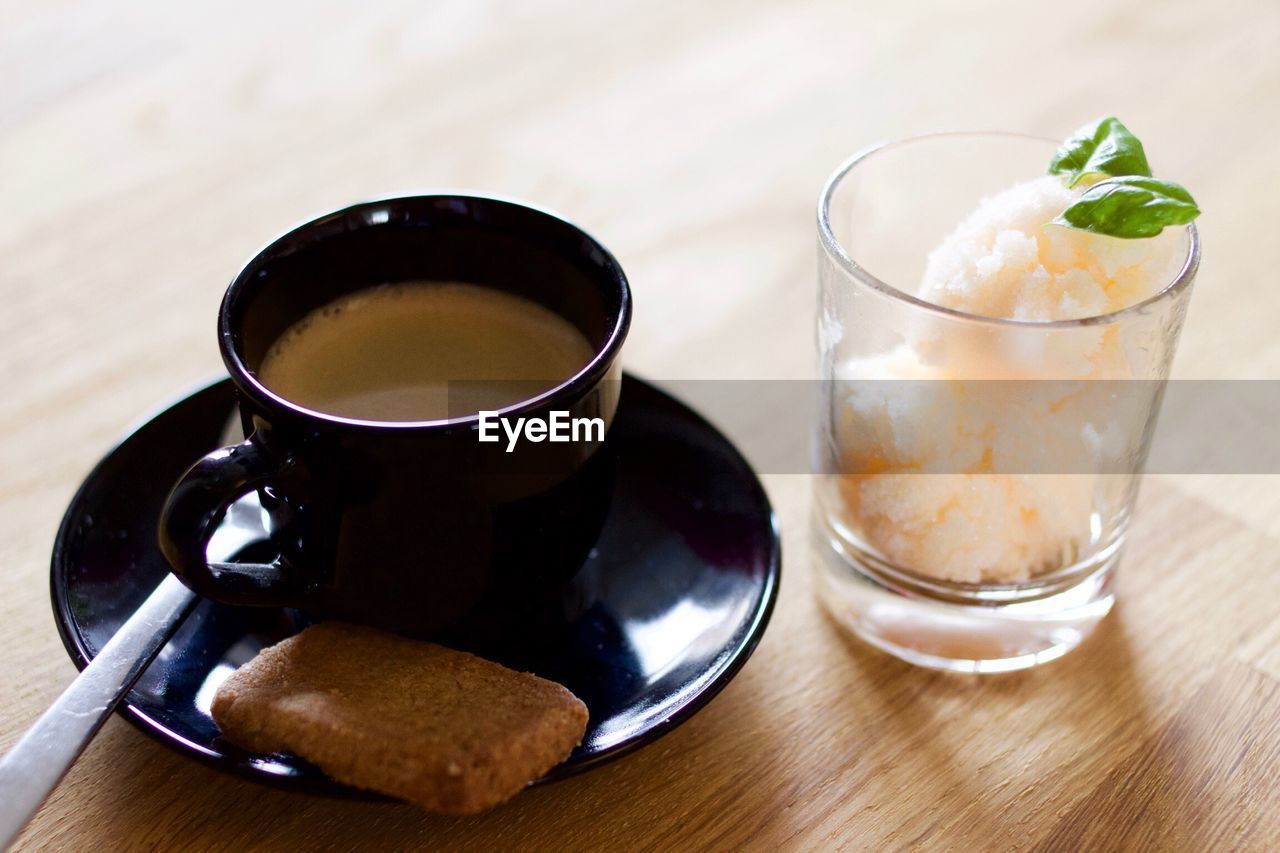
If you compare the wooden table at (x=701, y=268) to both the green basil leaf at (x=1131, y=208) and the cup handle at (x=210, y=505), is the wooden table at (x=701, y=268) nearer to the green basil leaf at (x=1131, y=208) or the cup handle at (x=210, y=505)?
the cup handle at (x=210, y=505)

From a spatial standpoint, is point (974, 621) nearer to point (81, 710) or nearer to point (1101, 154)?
point (1101, 154)

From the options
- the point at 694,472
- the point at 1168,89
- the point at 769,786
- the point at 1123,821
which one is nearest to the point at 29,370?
the point at 694,472

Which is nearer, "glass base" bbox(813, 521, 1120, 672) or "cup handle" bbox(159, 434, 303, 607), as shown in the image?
"cup handle" bbox(159, 434, 303, 607)

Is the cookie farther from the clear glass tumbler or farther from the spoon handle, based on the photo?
the clear glass tumbler

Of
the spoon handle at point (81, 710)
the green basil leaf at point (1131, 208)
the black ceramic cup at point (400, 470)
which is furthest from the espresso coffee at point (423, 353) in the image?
the green basil leaf at point (1131, 208)

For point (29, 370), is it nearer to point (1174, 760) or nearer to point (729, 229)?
point (729, 229)

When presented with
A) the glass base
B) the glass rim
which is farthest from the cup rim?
the glass base

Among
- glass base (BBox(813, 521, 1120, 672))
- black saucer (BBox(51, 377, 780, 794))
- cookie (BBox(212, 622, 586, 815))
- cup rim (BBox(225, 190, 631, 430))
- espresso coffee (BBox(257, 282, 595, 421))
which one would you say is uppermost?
cup rim (BBox(225, 190, 631, 430))
